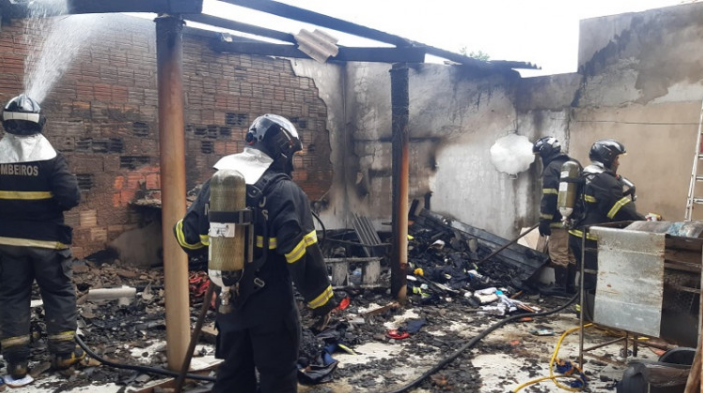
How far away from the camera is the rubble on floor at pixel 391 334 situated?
436 centimetres

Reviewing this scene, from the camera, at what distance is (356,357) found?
16.2 ft

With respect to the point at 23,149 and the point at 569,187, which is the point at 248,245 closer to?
the point at 23,149

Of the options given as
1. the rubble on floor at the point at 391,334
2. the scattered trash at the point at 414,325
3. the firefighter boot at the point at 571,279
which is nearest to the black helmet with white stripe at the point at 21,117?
the rubble on floor at the point at 391,334

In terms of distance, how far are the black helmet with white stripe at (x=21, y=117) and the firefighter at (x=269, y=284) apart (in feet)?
7.37

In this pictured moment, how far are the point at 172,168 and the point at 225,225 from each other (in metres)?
1.54

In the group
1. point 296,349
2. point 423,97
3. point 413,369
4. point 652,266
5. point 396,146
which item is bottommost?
point 413,369

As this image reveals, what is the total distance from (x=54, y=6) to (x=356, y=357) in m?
4.48

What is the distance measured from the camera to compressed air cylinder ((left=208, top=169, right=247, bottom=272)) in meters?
2.94

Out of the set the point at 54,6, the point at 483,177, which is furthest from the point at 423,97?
the point at 54,6

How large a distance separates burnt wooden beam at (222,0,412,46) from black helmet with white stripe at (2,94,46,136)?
2.05m

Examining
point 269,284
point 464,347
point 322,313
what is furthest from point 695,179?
point 269,284

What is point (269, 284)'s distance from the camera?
318 cm

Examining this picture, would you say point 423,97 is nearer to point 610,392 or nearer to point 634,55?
point 634,55

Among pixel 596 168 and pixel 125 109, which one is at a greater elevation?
pixel 125 109
